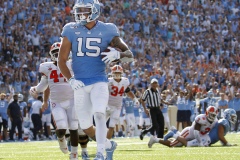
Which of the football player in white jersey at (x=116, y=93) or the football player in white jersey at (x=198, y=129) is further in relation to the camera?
the football player in white jersey at (x=116, y=93)

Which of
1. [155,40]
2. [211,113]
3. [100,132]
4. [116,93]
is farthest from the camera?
[155,40]

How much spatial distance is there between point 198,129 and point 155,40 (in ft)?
54.9

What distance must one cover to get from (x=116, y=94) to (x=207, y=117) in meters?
1.99

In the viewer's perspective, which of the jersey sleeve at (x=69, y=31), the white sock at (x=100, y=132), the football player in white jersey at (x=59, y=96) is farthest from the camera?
the football player in white jersey at (x=59, y=96)

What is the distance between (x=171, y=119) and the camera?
80.8 ft

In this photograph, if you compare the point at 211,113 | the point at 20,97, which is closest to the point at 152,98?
the point at 211,113

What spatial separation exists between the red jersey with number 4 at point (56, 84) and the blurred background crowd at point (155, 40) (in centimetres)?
1293

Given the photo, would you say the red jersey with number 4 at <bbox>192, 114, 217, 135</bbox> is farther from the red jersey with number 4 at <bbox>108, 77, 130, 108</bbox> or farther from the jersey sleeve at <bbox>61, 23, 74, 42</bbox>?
the jersey sleeve at <bbox>61, 23, 74, 42</bbox>

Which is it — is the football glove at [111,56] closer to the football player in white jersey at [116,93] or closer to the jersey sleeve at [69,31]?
the jersey sleeve at [69,31]

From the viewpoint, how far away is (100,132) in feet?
26.9

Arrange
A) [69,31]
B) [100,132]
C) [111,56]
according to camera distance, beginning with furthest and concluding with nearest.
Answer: [69,31], [111,56], [100,132]

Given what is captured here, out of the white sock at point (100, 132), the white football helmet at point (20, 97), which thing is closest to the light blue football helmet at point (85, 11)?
the white sock at point (100, 132)

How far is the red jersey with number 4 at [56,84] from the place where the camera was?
1059 centimetres

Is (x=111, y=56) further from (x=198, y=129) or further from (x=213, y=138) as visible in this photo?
(x=213, y=138)
